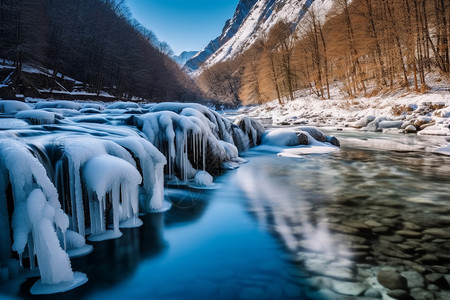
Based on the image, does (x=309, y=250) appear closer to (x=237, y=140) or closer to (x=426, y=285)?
(x=426, y=285)

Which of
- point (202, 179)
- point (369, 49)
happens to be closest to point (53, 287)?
point (202, 179)

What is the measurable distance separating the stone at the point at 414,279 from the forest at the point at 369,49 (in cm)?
1796

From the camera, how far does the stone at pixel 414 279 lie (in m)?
2.29

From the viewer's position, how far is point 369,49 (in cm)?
2200

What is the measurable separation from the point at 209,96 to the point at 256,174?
7459 cm

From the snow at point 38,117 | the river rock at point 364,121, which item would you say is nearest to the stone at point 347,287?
the snow at point 38,117

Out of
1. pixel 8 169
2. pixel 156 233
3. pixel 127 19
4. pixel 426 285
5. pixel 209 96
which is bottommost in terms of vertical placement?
pixel 426 285

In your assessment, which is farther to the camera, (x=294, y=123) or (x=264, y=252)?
(x=294, y=123)

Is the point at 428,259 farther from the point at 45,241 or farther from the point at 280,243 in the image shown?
the point at 45,241

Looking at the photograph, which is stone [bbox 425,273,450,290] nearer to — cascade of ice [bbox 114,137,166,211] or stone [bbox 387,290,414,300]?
stone [bbox 387,290,414,300]

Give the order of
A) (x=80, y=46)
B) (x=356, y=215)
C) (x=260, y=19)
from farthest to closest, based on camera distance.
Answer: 1. (x=260, y=19)
2. (x=80, y=46)
3. (x=356, y=215)

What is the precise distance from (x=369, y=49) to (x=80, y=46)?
29.8 m

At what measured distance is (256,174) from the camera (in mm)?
6977

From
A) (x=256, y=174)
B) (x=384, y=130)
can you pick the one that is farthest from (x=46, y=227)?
(x=384, y=130)
